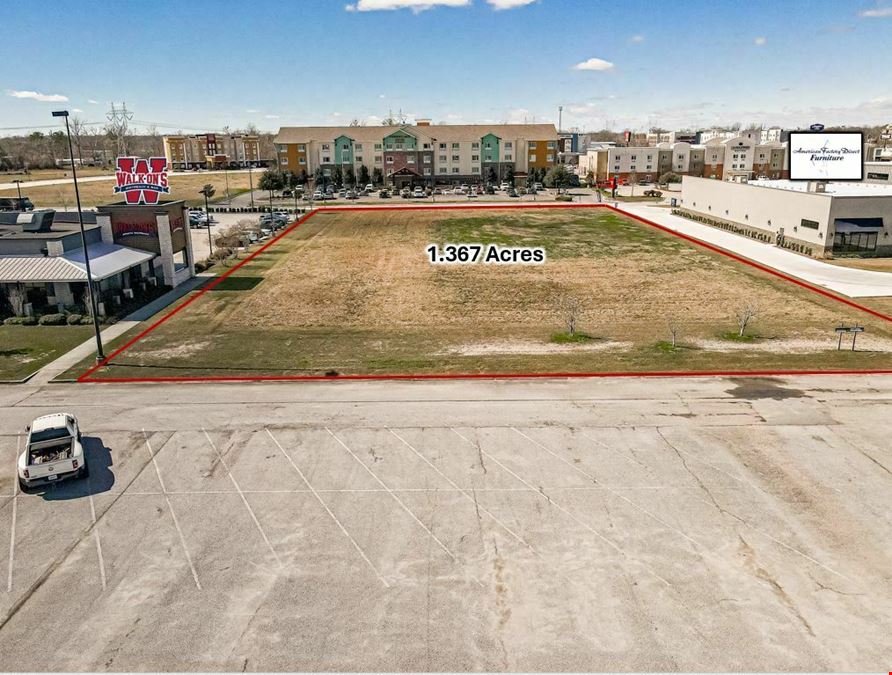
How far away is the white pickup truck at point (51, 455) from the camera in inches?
687

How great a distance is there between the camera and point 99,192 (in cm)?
A: 10894

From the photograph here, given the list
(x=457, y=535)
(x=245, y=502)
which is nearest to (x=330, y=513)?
(x=245, y=502)

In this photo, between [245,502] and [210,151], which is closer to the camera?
[245,502]

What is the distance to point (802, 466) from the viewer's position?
18.8 meters

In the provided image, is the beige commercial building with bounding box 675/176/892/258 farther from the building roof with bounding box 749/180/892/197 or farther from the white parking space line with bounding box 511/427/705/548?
the white parking space line with bounding box 511/427/705/548

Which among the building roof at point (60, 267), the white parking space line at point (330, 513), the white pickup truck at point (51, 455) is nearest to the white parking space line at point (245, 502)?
the white parking space line at point (330, 513)

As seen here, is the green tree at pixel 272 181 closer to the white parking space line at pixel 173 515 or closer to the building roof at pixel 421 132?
the building roof at pixel 421 132

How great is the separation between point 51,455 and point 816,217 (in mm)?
57301

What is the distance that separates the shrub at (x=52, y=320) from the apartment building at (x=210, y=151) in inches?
6004

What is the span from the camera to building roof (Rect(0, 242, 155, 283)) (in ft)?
115

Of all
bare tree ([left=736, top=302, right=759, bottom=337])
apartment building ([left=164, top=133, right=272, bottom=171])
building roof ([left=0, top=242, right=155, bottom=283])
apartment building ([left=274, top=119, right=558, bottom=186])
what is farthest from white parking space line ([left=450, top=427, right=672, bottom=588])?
apartment building ([left=164, top=133, right=272, bottom=171])

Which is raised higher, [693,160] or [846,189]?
[693,160]

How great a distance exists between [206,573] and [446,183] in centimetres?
11169

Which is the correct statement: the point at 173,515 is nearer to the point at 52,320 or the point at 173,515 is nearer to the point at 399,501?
the point at 399,501
